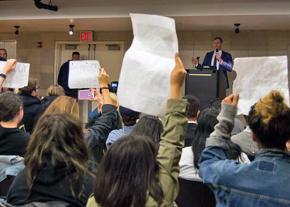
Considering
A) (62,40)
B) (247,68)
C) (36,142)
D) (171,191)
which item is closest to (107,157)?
(171,191)

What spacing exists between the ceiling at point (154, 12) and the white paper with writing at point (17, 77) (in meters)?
4.38

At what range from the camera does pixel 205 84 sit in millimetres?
6570

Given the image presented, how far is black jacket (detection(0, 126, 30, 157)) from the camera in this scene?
2289 millimetres

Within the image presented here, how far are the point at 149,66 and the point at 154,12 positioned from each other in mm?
5442

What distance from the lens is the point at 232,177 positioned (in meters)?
1.44

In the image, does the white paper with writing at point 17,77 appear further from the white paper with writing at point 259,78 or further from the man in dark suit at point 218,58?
the man in dark suit at point 218,58

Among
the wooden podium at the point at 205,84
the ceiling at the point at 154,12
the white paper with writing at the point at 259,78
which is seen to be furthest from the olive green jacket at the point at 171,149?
the ceiling at the point at 154,12

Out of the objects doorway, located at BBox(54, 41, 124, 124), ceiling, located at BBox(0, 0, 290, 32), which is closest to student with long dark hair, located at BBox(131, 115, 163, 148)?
ceiling, located at BBox(0, 0, 290, 32)

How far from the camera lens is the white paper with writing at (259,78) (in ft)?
5.62

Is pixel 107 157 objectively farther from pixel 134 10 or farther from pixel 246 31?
pixel 246 31

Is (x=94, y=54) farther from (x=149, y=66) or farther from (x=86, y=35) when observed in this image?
(x=149, y=66)

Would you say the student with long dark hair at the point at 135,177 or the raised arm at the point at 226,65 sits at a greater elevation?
the raised arm at the point at 226,65

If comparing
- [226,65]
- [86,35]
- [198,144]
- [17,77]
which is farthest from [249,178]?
[86,35]

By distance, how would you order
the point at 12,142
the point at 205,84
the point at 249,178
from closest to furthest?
the point at 249,178
the point at 12,142
the point at 205,84
